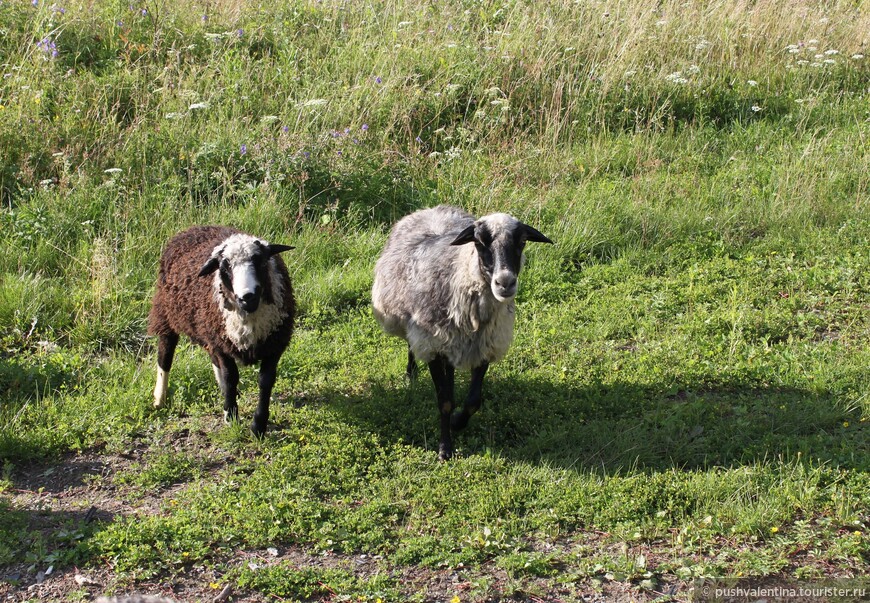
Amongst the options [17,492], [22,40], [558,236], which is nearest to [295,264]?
[558,236]

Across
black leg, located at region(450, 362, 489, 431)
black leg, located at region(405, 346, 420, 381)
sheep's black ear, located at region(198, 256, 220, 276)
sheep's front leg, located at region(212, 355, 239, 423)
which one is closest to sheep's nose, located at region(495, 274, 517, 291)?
black leg, located at region(450, 362, 489, 431)

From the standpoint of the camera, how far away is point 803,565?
4.58m

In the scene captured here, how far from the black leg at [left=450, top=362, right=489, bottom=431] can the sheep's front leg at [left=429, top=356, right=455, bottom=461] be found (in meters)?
0.11

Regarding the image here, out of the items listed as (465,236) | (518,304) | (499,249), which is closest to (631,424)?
(499,249)

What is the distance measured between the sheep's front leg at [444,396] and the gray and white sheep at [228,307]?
3.44 feet

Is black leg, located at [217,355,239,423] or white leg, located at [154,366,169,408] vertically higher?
black leg, located at [217,355,239,423]

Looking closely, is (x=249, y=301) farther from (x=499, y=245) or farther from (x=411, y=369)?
(x=411, y=369)

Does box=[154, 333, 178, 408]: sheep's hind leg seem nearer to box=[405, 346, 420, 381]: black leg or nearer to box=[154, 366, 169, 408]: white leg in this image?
box=[154, 366, 169, 408]: white leg

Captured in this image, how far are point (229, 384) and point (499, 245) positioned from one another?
6.84ft

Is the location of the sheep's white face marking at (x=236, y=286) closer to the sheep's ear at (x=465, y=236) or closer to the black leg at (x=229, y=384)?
the black leg at (x=229, y=384)

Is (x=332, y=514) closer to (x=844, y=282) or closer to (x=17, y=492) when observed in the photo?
(x=17, y=492)

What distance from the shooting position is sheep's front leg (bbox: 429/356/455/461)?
577cm

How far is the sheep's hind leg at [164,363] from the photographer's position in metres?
6.45

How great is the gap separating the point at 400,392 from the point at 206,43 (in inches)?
225
